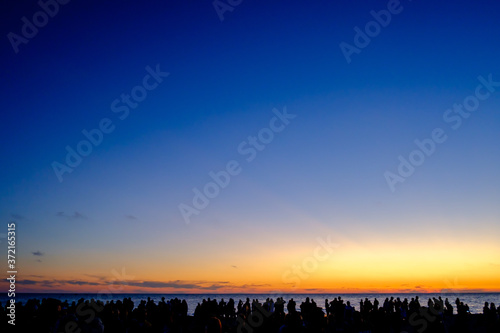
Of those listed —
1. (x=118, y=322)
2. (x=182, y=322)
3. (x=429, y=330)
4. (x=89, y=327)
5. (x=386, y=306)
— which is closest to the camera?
(x=89, y=327)

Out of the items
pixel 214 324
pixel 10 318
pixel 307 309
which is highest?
pixel 214 324

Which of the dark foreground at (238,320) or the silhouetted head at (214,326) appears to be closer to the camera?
the silhouetted head at (214,326)

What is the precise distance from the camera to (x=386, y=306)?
28.0m

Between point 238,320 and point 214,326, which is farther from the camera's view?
point 238,320

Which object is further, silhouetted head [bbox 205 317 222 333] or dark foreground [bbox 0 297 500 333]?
dark foreground [bbox 0 297 500 333]

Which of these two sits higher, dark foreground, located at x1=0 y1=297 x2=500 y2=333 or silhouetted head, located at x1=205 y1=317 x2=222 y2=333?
silhouetted head, located at x1=205 y1=317 x2=222 y2=333

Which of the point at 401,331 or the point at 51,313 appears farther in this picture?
the point at 401,331

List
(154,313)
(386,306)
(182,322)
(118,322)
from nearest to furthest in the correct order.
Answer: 1. (118,322)
2. (154,313)
3. (182,322)
4. (386,306)

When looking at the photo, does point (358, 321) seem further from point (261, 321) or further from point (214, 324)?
point (214, 324)

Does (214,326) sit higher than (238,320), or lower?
higher

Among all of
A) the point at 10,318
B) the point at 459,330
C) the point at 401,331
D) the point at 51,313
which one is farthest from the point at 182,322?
the point at 459,330

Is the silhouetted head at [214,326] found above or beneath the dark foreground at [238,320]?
above

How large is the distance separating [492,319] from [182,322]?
20.5 metres

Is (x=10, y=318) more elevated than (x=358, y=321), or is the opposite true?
(x=10, y=318)
